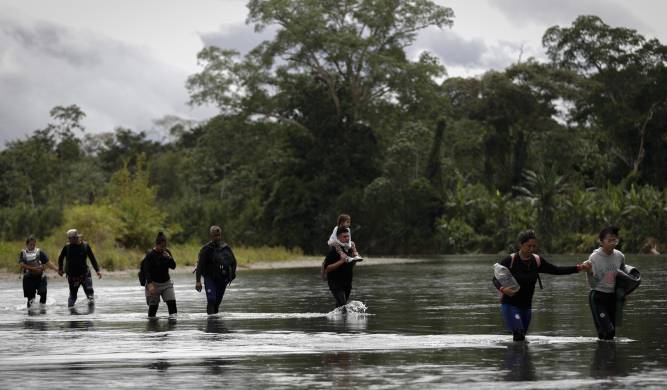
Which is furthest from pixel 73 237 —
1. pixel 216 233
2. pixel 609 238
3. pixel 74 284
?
Answer: pixel 609 238

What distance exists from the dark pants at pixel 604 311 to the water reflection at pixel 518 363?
37.0 inches

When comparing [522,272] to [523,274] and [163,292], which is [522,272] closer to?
[523,274]

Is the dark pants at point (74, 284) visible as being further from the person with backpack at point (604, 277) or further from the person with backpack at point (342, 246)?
the person with backpack at point (604, 277)

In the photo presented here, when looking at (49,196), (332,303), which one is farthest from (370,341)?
(49,196)

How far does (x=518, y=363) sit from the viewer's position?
13125 mm

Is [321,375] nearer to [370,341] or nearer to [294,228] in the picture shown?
[370,341]

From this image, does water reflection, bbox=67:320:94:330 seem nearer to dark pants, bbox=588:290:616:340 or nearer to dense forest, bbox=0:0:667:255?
dark pants, bbox=588:290:616:340

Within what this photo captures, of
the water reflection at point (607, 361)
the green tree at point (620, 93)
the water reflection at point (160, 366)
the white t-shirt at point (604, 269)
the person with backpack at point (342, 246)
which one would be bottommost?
the water reflection at point (607, 361)

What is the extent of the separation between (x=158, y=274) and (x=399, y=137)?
206ft

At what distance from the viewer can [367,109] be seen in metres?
87.0

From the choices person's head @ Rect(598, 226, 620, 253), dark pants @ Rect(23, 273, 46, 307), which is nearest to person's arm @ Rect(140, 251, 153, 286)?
dark pants @ Rect(23, 273, 46, 307)

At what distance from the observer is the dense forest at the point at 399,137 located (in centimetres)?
7994

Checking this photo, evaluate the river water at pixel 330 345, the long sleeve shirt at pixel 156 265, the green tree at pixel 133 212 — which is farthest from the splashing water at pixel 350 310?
the green tree at pixel 133 212

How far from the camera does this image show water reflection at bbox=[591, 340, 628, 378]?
12.2 m
